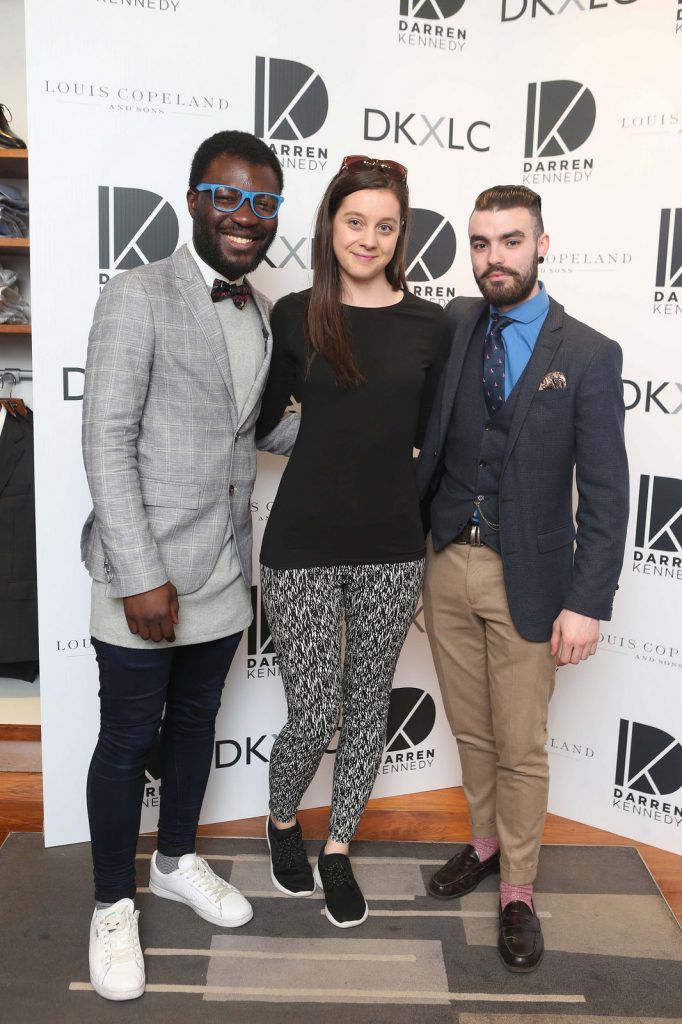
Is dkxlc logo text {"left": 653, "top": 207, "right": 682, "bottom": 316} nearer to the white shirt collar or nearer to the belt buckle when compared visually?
the belt buckle

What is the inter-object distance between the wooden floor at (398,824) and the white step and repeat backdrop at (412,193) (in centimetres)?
5

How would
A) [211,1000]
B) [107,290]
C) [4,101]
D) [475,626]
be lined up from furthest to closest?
[4,101]
[475,626]
[211,1000]
[107,290]

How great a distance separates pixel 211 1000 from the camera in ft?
5.74

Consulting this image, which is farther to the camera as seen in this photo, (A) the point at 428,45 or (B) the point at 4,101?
(B) the point at 4,101

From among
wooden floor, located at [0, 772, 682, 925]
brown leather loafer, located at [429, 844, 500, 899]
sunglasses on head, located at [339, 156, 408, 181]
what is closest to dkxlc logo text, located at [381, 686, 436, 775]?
wooden floor, located at [0, 772, 682, 925]

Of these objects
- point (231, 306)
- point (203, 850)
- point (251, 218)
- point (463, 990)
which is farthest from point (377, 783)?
point (251, 218)

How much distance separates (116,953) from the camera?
177cm

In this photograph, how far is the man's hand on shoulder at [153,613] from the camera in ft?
5.25

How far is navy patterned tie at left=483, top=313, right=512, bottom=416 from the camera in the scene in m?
1.81

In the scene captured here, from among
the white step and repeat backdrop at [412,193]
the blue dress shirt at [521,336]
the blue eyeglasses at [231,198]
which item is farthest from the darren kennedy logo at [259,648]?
the blue eyeglasses at [231,198]

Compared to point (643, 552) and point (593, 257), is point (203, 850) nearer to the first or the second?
point (643, 552)

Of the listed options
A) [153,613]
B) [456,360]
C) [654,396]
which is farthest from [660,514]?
[153,613]

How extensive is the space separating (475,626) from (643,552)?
74 centimetres

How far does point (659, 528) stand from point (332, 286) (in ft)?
4.05
